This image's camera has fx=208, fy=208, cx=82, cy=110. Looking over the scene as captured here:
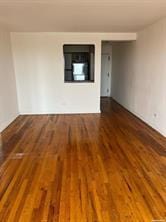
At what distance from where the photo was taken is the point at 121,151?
376 centimetres

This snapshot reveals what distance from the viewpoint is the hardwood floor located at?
7.27ft

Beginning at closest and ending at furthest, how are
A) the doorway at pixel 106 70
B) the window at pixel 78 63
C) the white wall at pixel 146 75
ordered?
the white wall at pixel 146 75
the window at pixel 78 63
the doorway at pixel 106 70

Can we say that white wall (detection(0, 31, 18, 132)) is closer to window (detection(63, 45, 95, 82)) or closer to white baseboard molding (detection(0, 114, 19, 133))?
white baseboard molding (detection(0, 114, 19, 133))

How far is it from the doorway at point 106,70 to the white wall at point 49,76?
2.97 m

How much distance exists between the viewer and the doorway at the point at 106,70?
360 inches

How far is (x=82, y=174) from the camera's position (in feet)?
9.77

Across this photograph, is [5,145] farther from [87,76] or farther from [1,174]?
[87,76]

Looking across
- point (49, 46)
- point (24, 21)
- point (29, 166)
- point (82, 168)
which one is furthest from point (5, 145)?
point (49, 46)

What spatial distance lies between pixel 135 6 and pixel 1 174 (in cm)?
326

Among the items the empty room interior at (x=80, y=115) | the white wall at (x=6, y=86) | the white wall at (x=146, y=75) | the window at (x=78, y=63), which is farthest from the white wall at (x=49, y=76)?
the window at (x=78, y=63)

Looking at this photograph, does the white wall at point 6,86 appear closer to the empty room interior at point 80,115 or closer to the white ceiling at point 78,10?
the empty room interior at point 80,115

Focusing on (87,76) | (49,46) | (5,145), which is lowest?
(5,145)

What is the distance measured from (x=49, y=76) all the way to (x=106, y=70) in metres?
3.69

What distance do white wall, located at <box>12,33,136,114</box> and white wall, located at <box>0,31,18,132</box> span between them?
35cm
